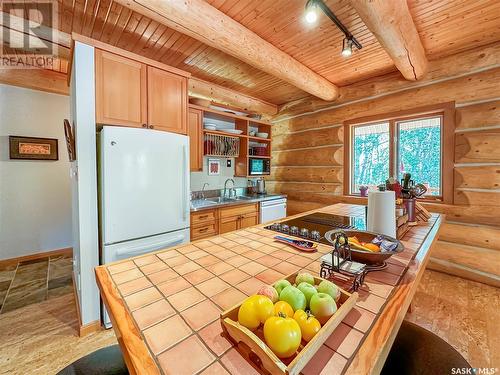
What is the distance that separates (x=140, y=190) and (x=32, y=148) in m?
2.65

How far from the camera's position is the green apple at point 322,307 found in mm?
582

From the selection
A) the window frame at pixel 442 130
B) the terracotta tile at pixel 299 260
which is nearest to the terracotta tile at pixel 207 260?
the terracotta tile at pixel 299 260

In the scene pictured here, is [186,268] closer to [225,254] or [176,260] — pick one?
[176,260]

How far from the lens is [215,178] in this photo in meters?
3.94

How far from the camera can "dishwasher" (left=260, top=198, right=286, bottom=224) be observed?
12.0 feet

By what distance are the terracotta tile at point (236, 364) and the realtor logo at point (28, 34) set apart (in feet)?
9.39

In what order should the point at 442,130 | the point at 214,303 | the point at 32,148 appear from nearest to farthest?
Answer: 1. the point at 214,303
2. the point at 442,130
3. the point at 32,148

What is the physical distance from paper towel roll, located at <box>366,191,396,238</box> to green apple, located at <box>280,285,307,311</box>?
0.88 metres

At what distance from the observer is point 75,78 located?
5.83 ft

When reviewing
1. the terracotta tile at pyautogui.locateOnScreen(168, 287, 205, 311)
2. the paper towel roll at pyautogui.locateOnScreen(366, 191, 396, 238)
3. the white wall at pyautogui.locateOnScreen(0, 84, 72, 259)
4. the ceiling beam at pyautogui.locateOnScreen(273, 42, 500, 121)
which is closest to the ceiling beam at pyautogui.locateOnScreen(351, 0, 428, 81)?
the ceiling beam at pyautogui.locateOnScreen(273, 42, 500, 121)

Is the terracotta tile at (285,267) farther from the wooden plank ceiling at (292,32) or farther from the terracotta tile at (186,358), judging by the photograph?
the wooden plank ceiling at (292,32)

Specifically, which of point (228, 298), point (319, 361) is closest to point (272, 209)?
point (228, 298)

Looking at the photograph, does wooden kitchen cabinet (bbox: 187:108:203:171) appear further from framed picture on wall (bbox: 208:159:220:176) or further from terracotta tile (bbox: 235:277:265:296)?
terracotta tile (bbox: 235:277:265:296)

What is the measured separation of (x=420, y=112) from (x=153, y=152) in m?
3.33
